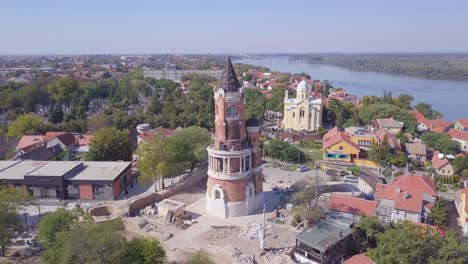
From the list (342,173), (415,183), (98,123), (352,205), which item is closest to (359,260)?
(352,205)

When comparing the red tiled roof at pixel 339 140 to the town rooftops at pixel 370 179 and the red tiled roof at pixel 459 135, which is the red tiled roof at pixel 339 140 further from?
the red tiled roof at pixel 459 135

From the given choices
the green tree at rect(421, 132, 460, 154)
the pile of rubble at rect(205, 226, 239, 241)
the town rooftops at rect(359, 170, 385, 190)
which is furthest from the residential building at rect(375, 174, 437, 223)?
the green tree at rect(421, 132, 460, 154)

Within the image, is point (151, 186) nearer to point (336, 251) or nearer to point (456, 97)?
point (336, 251)

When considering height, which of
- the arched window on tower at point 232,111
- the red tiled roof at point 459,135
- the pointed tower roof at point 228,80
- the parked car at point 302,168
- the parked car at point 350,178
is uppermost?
the pointed tower roof at point 228,80

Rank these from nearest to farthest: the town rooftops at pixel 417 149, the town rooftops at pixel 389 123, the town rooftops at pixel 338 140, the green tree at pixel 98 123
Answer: the town rooftops at pixel 338 140
the town rooftops at pixel 417 149
the green tree at pixel 98 123
the town rooftops at pixel 389 123

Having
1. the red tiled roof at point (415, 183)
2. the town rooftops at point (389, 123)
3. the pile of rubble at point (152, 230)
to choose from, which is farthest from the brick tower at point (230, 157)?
the town rooftops at point (389, 123)

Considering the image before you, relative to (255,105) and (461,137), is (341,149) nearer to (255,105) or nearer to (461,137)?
(461,137)
